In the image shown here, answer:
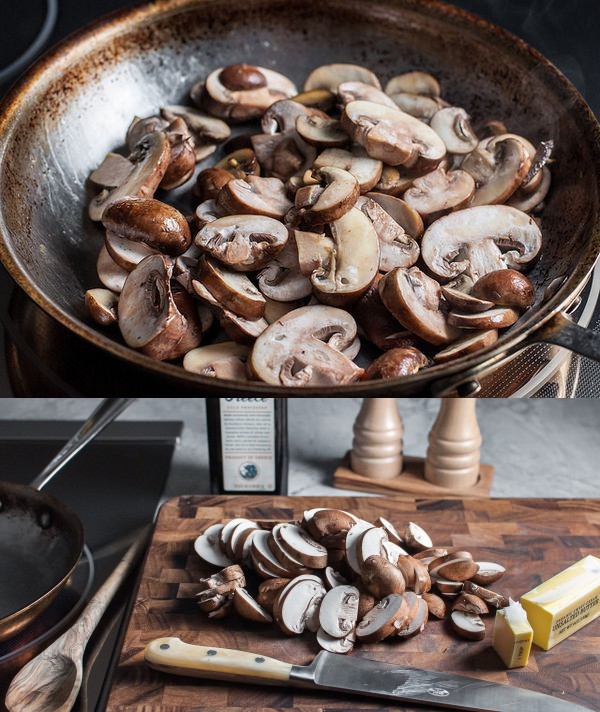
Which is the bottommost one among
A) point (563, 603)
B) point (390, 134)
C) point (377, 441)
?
point (377, 441)

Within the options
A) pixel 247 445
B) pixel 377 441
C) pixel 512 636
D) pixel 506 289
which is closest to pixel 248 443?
pixel 247 445

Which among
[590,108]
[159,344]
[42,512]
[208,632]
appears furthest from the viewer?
[42,512]

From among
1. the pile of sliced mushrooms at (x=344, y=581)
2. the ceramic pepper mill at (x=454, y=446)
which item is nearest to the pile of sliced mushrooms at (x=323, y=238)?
the pile of sliced mushrooms at (x=344, y=581)

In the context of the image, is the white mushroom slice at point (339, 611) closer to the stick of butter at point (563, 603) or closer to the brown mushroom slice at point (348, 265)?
the stick of butter at point (563, 603)

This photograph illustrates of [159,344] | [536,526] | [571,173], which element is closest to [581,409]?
[536,526]

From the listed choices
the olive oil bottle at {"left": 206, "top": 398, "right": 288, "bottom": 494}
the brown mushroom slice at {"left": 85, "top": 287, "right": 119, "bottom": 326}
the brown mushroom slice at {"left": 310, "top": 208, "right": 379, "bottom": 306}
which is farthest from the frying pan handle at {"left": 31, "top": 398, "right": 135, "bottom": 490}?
the brown mushroom slice at {"left": 310, "top": 208, "right": 379, "bottom": 306}

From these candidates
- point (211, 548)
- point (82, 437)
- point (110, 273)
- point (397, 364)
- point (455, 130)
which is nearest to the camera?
point (397, 364)

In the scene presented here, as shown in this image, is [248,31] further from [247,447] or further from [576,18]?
[247,447]

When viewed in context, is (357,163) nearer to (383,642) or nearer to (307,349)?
(307,349)
